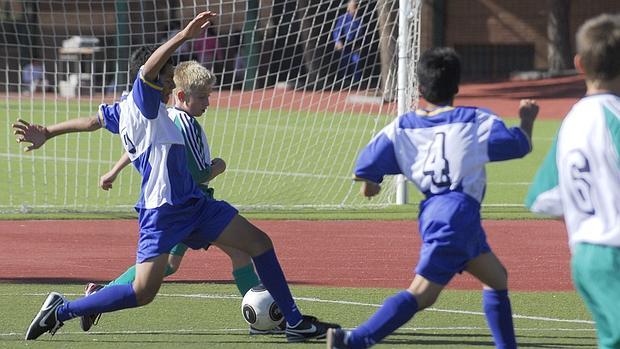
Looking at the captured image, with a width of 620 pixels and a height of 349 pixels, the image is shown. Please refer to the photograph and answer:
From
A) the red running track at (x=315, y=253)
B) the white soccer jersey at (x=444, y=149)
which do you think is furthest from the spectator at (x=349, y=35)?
the white soccer jersey at (x=444, y=149)

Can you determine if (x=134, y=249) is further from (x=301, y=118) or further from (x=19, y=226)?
(x=301, y=118)

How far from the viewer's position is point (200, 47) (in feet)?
85.2

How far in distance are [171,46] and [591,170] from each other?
2546 mm

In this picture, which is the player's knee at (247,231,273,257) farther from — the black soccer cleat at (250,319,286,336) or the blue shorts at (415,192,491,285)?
the blue shorts at (415,192,491,285)

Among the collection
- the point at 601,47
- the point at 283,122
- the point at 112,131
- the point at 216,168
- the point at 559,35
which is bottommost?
the point at 283,122

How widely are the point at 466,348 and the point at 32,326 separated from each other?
2.37 meters

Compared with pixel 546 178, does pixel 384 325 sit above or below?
below

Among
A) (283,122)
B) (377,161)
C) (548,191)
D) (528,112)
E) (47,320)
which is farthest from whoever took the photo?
(283,122)

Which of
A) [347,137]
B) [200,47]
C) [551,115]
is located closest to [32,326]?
[347,137]

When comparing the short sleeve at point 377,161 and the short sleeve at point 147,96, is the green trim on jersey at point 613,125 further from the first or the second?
the short sleeve at point 147,96

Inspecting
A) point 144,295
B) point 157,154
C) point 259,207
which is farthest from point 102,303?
point 259,207

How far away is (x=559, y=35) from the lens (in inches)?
1433

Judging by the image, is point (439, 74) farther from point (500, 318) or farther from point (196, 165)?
Answer: point (196, 165)

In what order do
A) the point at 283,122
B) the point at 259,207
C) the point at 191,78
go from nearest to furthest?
the point at 191,78 → the point at 259,207 → the point at 283,122
